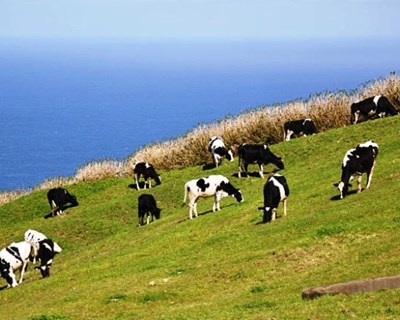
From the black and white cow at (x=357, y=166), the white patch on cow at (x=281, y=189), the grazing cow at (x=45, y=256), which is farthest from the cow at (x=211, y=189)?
the black and white cow at (x=357, y=166)

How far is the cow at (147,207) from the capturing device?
40062 mm

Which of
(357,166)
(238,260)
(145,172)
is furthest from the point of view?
(145,172)

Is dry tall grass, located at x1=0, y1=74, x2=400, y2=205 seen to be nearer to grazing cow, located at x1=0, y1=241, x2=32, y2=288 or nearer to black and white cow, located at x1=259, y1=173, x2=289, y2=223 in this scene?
grazing cow, located at x1=0, y1=241, x2=32, y2=288

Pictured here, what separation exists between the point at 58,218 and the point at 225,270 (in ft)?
78.1

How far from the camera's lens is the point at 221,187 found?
1400 inches

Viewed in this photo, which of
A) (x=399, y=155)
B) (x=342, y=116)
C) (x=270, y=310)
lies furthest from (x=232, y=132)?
(x=270, y=310)

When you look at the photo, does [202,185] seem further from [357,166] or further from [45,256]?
[357,166]

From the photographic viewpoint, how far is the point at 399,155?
34.6 metres

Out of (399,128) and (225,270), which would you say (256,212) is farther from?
(399,128)

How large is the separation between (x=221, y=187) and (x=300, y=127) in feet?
56.0

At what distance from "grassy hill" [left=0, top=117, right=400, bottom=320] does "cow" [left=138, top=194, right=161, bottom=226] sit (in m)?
1.13

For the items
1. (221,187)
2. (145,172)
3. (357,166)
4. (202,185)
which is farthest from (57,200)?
(357,166)

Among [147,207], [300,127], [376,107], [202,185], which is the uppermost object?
[300,127]

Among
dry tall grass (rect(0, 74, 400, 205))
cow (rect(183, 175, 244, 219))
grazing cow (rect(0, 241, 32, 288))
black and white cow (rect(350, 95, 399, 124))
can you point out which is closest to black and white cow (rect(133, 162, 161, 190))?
dry tall grass (rect(0, 74, 400, 205))
